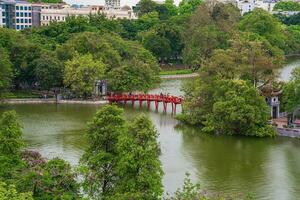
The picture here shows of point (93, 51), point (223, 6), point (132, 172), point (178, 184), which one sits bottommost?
point (178, 184)

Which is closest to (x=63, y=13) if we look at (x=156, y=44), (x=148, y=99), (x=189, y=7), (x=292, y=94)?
(x=156, y=44)

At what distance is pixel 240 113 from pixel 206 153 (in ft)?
16.9

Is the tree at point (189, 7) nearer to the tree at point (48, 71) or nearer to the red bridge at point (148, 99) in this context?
the tree at point (48, 71)

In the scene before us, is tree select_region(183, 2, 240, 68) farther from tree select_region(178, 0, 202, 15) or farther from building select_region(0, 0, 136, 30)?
tree select_region(178, 0, 202, 15)

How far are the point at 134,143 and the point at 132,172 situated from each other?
3.71ft

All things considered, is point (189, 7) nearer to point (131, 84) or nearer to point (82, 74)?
point (131, 84)

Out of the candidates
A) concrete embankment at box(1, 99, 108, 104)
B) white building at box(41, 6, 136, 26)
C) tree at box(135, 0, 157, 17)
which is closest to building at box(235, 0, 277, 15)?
tree at box(135, 0, 157, 17)

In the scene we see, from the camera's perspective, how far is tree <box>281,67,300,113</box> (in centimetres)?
4401

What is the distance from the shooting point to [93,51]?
61625mm

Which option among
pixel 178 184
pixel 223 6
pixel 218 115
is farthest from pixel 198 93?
pixel 223 6

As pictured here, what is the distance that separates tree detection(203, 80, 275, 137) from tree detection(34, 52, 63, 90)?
18.4 metres

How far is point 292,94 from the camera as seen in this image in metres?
44.6

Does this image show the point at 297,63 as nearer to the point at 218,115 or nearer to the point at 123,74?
the point at 123,74

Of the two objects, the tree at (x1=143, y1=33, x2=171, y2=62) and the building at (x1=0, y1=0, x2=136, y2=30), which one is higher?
the building at (x1=0, y1=0, x2=136, y2=30)
